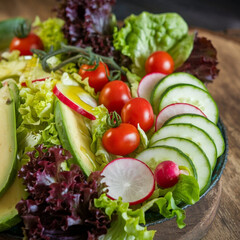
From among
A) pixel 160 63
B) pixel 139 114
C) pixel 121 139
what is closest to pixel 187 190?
pixel 121 139

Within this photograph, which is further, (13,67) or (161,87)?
(13,67)

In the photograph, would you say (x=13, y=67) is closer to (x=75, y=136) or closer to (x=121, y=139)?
(x=75, y=136)

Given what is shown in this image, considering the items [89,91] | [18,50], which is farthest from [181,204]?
[18,50]

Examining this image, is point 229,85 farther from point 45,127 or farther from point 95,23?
point 45,127

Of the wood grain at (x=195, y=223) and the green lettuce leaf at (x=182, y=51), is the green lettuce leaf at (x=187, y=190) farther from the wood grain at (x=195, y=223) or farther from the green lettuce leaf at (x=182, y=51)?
the green lettuce leaf at (x=182, y=51)

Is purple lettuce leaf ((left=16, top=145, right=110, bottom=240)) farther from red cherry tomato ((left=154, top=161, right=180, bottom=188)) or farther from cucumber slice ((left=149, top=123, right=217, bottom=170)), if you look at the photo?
cucumber slice ((left=149, top=123, right=217, bottom=170))

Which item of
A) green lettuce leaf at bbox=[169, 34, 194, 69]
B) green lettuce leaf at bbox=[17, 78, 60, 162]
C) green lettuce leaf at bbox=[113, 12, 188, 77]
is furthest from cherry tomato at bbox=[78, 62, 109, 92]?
→ green lettuce leaf at bbox=[169, 34, 194, 69]
